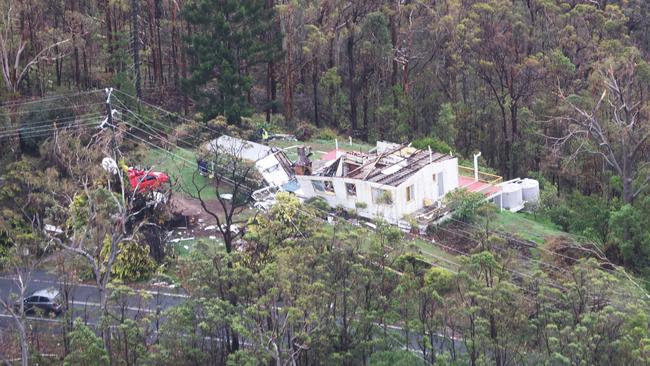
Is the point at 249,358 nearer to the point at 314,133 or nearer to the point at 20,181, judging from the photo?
the point at 20,181

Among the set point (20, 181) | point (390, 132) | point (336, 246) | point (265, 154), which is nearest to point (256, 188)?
point (265, 154)

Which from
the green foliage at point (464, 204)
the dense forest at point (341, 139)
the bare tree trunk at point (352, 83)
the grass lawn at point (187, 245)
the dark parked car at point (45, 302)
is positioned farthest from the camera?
the bare tree trunk at point (352, 83)

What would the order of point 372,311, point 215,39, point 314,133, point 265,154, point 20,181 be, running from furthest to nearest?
point 314,133
point 215,39
point 265,154
point 20,181
point 372,311

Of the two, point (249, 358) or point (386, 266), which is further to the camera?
point (386, 266)

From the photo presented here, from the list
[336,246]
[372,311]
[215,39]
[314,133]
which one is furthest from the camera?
[314,133]

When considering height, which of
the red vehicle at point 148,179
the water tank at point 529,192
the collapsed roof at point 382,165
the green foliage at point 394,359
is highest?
the red vehicle at point 148,179

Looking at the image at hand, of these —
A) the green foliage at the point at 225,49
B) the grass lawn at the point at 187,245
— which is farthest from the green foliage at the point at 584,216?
the green foliage at the point at 225,49

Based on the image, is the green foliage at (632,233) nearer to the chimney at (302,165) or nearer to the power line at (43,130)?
the chimney at (302,165)
